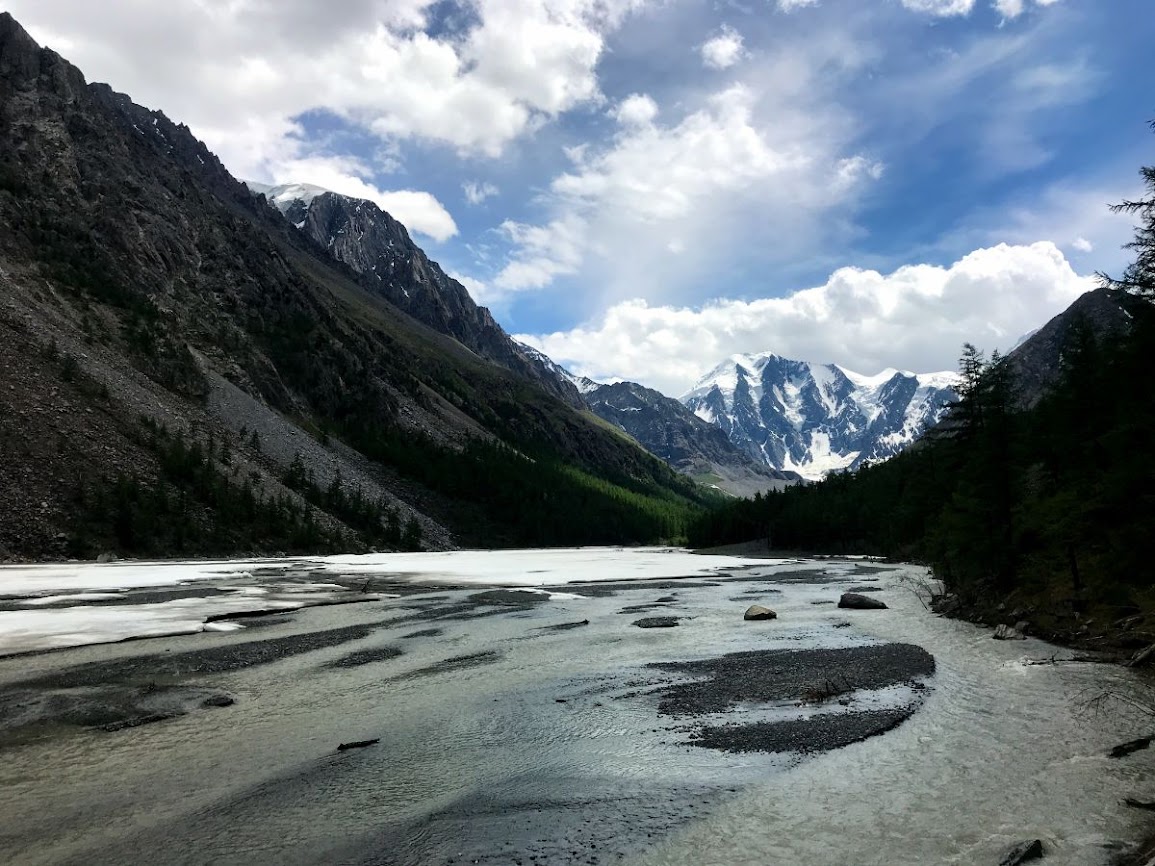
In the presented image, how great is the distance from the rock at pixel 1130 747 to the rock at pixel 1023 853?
19.4 ft

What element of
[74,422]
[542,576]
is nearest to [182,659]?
[542,576]

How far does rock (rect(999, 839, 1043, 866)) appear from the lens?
9180 millimetres

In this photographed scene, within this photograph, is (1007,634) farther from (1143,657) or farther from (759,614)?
(759,614)

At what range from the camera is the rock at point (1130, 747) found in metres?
13.6

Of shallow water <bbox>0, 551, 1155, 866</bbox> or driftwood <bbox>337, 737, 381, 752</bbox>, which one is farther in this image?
driftwood <bbox>337, 737, 381, 752</bbox>

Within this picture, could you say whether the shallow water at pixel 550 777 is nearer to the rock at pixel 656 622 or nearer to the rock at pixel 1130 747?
the rock at pixel 1130 747

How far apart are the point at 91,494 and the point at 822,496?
148624 millimetres

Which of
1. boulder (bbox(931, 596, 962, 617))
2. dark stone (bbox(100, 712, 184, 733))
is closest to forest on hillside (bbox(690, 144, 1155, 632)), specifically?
boulder (bbox(931, 596, 962, 617))

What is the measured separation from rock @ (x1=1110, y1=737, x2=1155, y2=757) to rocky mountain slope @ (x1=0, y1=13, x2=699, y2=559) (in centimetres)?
8476

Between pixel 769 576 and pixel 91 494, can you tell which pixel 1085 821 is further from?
pixel 91 494

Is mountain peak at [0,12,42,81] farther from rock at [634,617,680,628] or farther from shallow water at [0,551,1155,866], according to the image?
rock at [634,617,680,628]

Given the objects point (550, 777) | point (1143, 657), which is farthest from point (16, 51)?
point (1143, 657)

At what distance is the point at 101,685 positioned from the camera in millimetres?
19234

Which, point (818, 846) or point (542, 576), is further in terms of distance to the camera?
point (542, 576)
